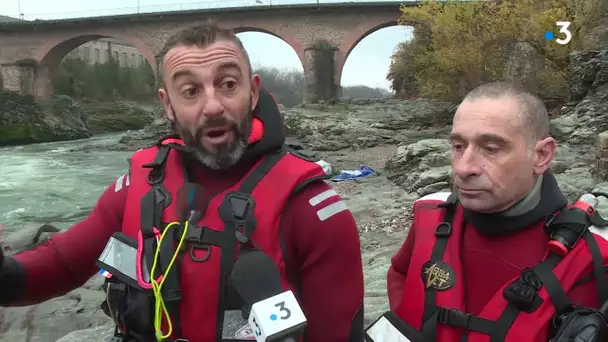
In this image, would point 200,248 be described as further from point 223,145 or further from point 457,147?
point 457,147

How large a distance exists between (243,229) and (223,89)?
43cm

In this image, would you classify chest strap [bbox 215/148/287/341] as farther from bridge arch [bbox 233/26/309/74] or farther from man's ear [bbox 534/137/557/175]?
bridge arch [bbox 233/26/309/74]

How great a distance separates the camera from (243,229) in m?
1.54

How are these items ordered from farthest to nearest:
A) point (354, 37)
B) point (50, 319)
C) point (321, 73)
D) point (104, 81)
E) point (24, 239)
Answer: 1. point (104, 81)
2. point (354, 37)
3. point (321, 73)
4. point (24, 239)
5. point (50, 319)

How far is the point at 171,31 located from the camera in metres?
35.5

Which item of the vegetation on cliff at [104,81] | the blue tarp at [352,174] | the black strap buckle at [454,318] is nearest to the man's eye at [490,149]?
the black strap buckle at [454,318]

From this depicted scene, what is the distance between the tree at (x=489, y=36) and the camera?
52.9 feet

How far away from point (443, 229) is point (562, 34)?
16150 mm

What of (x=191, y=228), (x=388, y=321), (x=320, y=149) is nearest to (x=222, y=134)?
(x=191, y=228)

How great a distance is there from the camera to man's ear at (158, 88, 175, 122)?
1738mm

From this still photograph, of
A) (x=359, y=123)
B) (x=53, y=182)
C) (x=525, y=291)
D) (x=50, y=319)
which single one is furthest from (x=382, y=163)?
(x=525, y=291)

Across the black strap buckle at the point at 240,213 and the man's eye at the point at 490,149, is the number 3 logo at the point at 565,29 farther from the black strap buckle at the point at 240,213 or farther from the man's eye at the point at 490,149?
the black strap buckle at the point at 240,213

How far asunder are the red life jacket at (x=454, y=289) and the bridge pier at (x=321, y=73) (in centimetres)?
3030

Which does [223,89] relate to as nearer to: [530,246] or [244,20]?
[530,246]
